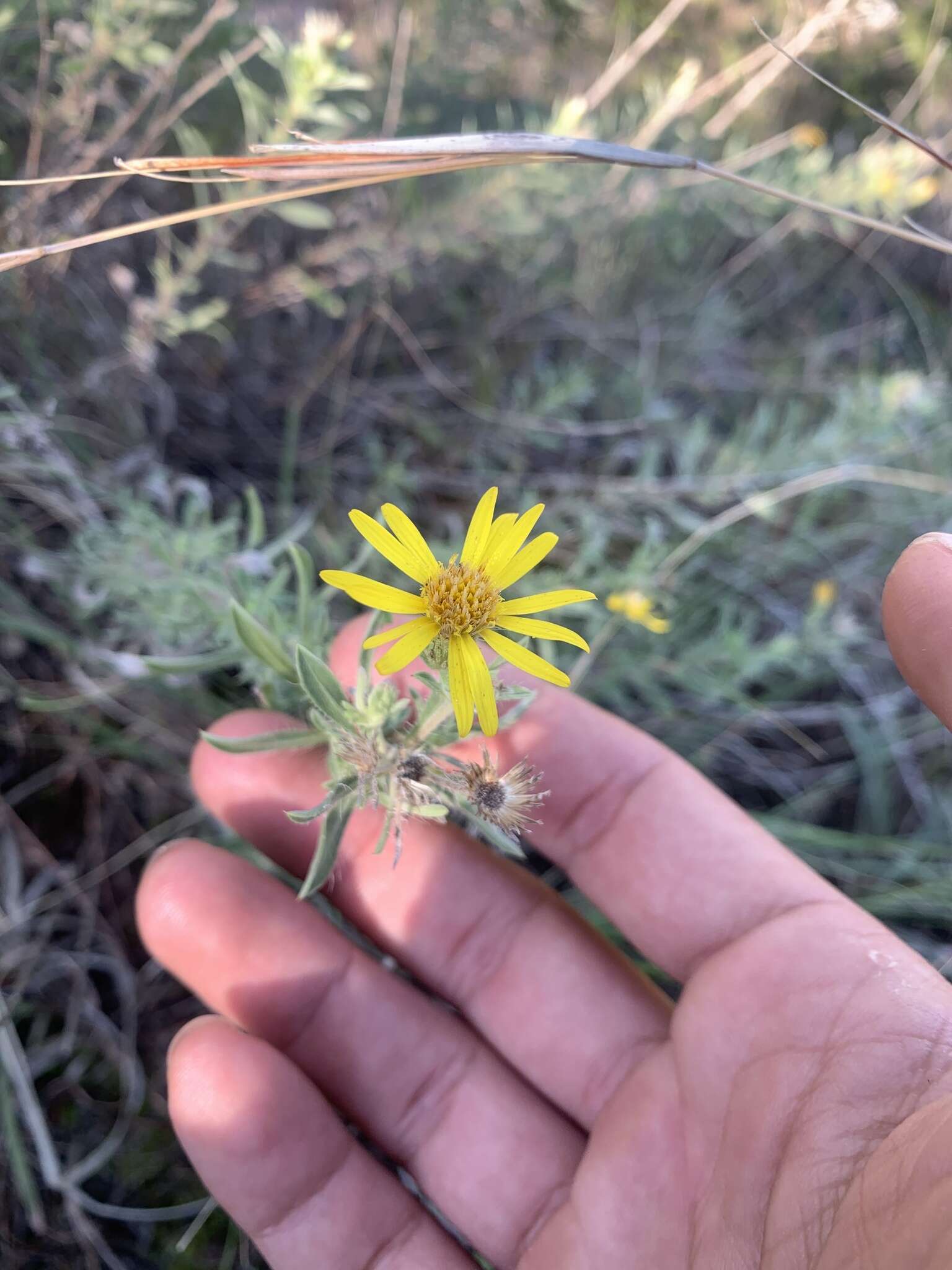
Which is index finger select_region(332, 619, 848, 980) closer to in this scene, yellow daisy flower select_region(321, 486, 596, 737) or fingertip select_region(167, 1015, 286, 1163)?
yellow daisy flower select_region(321, 486, 596, 737)

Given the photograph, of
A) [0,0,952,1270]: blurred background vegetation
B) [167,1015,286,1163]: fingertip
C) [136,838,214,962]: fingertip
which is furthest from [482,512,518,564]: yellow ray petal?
Answer: [167,1015,286,1163]: fingertip

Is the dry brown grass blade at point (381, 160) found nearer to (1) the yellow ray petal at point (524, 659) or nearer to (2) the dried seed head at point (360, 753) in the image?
(1) the yellow ray petal at point (524, 659)

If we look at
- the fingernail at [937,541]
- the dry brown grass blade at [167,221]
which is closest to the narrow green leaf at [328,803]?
the dry brown grass blade at [167,221]

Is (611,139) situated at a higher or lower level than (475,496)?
higher

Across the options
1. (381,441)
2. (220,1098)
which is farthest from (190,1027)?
(381,441)

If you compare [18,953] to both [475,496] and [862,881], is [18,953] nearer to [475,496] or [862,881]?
[475,496]

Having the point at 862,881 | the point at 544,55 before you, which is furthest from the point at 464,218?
the point at 862,881
